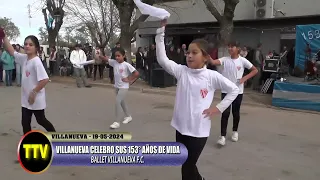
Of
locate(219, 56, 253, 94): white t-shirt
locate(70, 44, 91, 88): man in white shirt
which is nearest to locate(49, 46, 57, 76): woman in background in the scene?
locate(70, 44, 91, 88): man in white shirt

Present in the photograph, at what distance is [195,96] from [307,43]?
30.4 feet

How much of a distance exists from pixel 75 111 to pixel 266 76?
758 centimetres

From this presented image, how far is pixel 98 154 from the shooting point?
3.59 meters

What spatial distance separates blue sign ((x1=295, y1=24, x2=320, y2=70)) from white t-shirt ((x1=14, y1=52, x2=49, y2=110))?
9168 mm

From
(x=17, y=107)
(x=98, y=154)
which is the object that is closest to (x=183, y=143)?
(x=98, y=154)

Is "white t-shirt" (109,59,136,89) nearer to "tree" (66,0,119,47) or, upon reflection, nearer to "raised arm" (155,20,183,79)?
"raised arm" (155,20,183,79)

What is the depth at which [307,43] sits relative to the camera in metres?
11.3

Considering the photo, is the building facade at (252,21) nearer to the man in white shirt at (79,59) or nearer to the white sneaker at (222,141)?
the man in white shirt at (79,59)

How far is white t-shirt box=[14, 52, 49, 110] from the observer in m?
4.74

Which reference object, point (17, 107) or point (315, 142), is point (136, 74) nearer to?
point (315, 142)

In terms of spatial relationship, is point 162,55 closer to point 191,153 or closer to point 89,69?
point 191,153

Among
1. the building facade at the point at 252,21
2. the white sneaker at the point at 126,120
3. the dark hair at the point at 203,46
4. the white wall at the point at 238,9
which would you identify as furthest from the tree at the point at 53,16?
the dark hair at the point at 203,46

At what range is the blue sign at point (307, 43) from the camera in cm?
1108

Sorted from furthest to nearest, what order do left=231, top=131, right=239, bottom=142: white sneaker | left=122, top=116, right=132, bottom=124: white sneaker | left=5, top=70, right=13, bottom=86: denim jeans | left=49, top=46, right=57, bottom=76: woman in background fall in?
left=49, top=46, right=57, bottom=76: woman in background → left=5, top=70, right=13, bottom=86: denim jeans → left=122, top=116, right=132, bottom=124: white sneaker → left=231, top=131, right=239, bottom=142: white sneaker
